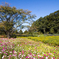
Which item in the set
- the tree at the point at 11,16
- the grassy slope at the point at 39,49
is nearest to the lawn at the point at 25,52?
the grassy slope at the point at 39,49

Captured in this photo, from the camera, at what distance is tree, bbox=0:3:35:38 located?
60.6 feet

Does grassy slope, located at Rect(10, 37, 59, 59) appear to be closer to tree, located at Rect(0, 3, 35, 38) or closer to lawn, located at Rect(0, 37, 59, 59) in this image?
lawn, located at Rect(0, 37, 59, 59)

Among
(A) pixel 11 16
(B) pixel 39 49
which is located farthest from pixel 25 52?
(A) pixel 11 16

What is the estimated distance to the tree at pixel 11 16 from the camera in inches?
727

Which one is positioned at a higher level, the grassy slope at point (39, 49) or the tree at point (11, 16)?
the tree at point (11, 16)

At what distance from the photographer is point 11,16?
19.8 m

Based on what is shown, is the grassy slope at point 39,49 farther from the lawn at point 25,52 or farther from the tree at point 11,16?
the tree at point 11,16

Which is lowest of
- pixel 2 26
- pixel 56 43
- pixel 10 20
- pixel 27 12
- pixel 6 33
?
pixel 56 43

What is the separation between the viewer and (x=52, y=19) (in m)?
36.2

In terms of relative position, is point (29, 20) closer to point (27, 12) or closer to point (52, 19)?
point (27, 12)

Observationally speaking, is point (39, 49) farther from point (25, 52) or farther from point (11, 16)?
point (11, 16)

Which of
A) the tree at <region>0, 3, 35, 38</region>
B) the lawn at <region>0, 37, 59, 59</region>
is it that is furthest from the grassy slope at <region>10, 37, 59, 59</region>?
the tree at <region>0, 3, 35, 38</region>

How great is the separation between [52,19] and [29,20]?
19287 mm

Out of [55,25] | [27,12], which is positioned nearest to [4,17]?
[27,12]
